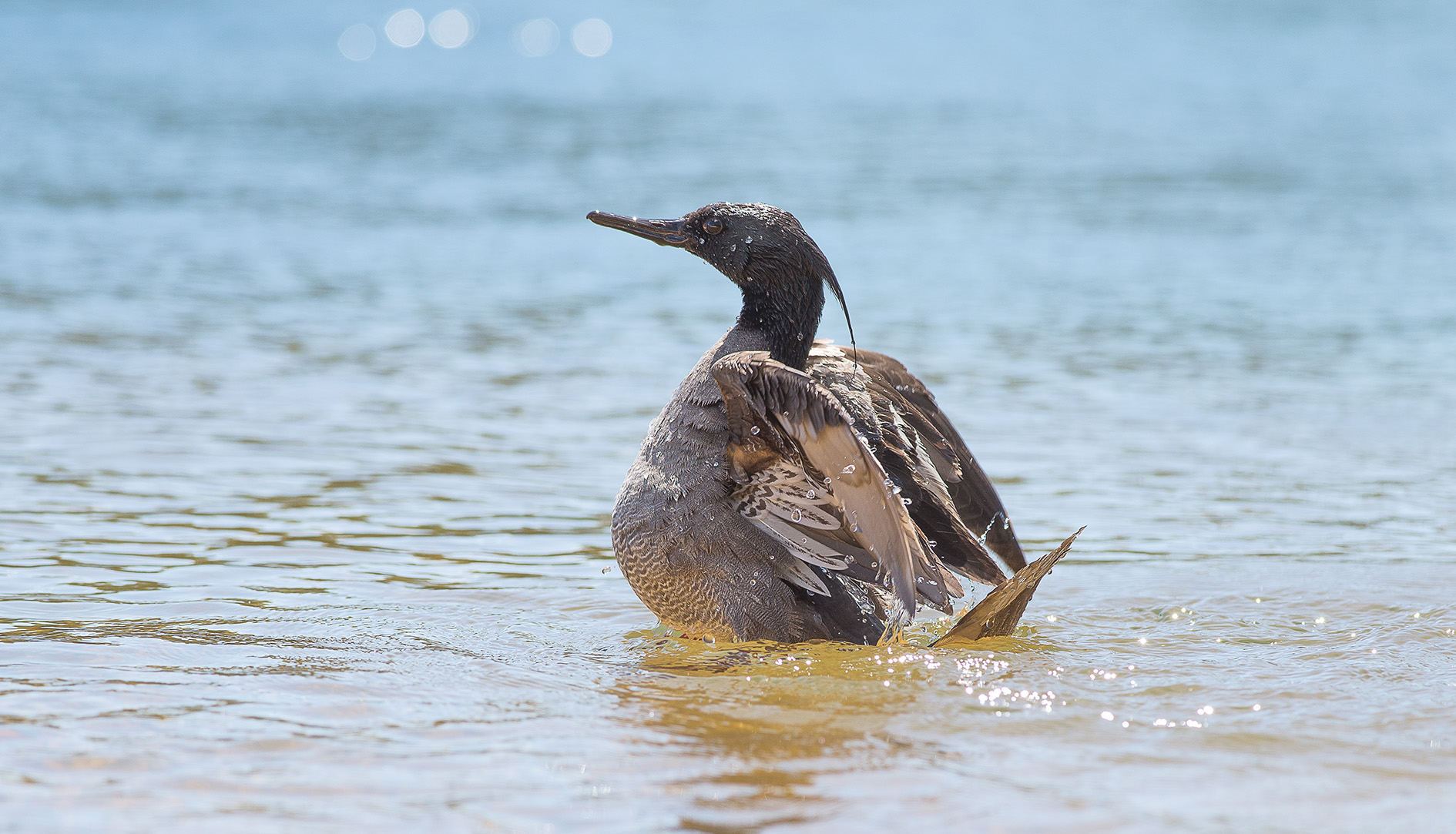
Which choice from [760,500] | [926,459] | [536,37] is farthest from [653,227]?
[536,37]

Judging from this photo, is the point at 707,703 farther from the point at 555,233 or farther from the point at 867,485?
the point at 555,233

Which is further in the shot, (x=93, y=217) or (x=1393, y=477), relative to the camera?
(x=93, y=217)

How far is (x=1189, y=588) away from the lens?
5531mm

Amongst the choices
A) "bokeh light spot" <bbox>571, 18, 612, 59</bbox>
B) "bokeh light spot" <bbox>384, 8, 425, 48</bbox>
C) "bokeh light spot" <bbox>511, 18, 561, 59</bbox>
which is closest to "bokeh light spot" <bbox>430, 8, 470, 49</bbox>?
"bokeh light spot" <bbox>384, 8, 425, 48</bbox>

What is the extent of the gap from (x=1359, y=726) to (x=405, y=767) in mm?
2493

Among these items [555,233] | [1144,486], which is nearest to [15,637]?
[1144,486]

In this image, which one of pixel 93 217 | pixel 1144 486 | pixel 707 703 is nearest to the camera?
pixel 707 703

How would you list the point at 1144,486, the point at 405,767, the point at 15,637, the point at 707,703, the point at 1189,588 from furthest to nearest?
1. the point at 1144,486
2. the point at 1189,588
3. the point at 15,637
4. the point at 707,703
5. the point at 405,767

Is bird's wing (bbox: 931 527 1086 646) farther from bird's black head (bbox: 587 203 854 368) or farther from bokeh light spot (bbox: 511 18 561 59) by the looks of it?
bokeh light spot (bbox: 511 18 561 59)

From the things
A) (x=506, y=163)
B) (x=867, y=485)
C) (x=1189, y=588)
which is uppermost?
(x=506, y=163)

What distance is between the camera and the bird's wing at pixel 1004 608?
Answer: 445cm

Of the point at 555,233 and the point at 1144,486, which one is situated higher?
the point at 555,233

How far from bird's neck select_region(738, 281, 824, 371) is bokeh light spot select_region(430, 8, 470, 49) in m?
39.8

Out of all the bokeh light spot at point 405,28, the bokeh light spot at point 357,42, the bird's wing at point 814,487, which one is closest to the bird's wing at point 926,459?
the bird's wing at point 814,487
